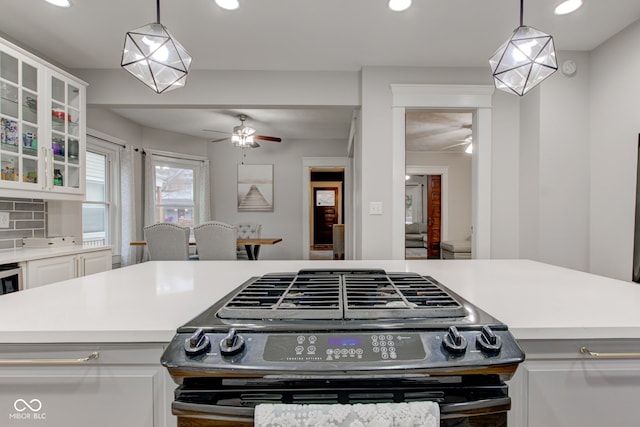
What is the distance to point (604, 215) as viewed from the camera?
2572 millimetres

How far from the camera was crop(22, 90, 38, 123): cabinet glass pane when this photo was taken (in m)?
2.37

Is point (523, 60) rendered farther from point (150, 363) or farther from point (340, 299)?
point (150, 363)

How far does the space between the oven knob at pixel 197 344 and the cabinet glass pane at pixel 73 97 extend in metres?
3.04

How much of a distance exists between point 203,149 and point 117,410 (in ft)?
18.3

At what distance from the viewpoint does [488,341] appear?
0.69m

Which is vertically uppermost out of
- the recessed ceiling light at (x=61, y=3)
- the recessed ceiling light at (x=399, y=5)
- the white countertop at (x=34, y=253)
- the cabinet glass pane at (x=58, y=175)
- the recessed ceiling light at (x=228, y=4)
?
the recessed ceiling light at (x=61, y=3)

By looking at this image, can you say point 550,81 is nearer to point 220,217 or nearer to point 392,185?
point 392,185

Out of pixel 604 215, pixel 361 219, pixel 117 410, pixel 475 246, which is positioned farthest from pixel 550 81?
pixel 117 410

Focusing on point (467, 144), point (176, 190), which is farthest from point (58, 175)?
point (467, 144)

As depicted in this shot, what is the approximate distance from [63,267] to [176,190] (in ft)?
10.6

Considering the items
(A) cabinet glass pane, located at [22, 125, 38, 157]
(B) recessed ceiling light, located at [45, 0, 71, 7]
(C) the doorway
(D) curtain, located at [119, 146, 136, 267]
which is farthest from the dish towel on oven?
(C) the doorway

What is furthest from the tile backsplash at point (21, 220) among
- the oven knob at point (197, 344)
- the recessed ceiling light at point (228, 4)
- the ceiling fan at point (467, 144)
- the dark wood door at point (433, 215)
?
the dark wood door at point (433, 215)

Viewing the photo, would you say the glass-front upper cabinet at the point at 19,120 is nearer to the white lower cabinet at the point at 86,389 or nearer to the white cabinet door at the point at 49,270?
the white cabinet door at the point at 49,270

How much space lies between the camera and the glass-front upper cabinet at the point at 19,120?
2.25m
